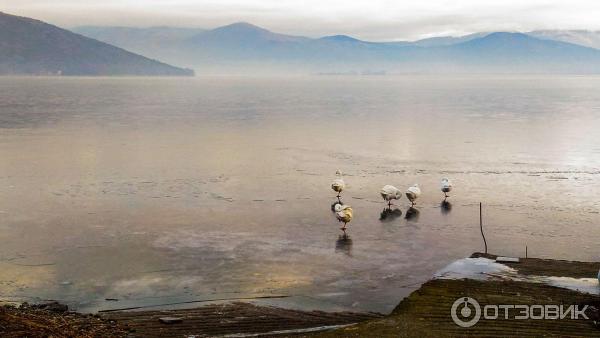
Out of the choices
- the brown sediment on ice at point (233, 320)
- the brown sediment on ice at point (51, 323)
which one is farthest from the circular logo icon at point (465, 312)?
the brown sediment on ice at point (51, 323)

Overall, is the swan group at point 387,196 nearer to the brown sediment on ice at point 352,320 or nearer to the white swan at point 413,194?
the white swan at point 413,194

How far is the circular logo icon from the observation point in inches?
855

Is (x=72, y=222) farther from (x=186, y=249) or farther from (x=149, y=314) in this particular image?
(x=149, y=314)

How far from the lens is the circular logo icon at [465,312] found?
21.7 meters

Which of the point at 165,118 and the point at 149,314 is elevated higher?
the point at 165,118

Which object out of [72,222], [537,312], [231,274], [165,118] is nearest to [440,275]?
[537,312]

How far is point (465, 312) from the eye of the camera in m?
22.6

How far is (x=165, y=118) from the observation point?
110062mm

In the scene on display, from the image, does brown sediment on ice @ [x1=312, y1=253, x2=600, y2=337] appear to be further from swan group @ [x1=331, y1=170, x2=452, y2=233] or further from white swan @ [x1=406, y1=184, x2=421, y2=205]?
white swan @ [x1=406, y1=184, x2=421, y2=205]

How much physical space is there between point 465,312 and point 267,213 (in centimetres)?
2018

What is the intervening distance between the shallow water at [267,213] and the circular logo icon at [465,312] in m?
3.58

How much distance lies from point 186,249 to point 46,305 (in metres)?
8.96

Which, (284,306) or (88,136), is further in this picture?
(88,136)

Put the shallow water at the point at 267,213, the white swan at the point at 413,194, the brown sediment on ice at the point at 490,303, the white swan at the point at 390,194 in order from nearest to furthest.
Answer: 1. the brown sediment on ice at the point at 490,303
2. the shallow water at the point at 267,213
3. the white swan at the point at 390,194
4. the white swan at the point at 413,194
